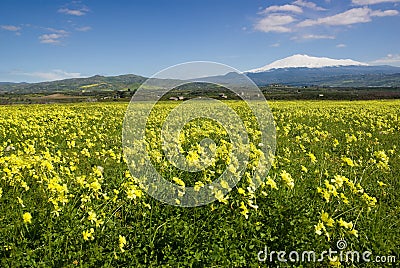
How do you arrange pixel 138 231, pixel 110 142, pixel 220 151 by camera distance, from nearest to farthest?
pixel 138 231 → pixel 220 151 → pixel 110 142

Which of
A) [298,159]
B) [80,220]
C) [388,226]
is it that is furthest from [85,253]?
[298,159]

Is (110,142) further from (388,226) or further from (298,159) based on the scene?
(388,226)

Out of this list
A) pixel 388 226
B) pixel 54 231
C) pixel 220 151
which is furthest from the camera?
pixel 220 151

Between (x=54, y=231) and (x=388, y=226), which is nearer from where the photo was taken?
(x=54, y=231)

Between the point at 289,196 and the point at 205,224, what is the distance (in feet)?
5.69

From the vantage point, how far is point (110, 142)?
1497 centimetres

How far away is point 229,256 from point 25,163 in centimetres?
351

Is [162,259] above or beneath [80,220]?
beneath

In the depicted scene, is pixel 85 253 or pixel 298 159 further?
pixel 298 159

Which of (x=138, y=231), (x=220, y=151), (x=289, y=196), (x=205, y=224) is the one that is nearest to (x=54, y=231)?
(x=138, y=231)

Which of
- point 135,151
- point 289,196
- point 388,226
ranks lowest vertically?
point 388,226

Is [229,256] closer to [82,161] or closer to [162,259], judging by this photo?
[162,259]

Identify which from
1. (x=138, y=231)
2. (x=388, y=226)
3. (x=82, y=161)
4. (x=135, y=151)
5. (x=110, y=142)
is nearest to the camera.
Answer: (x=138, y=231)

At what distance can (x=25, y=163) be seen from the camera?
589 centimetres
